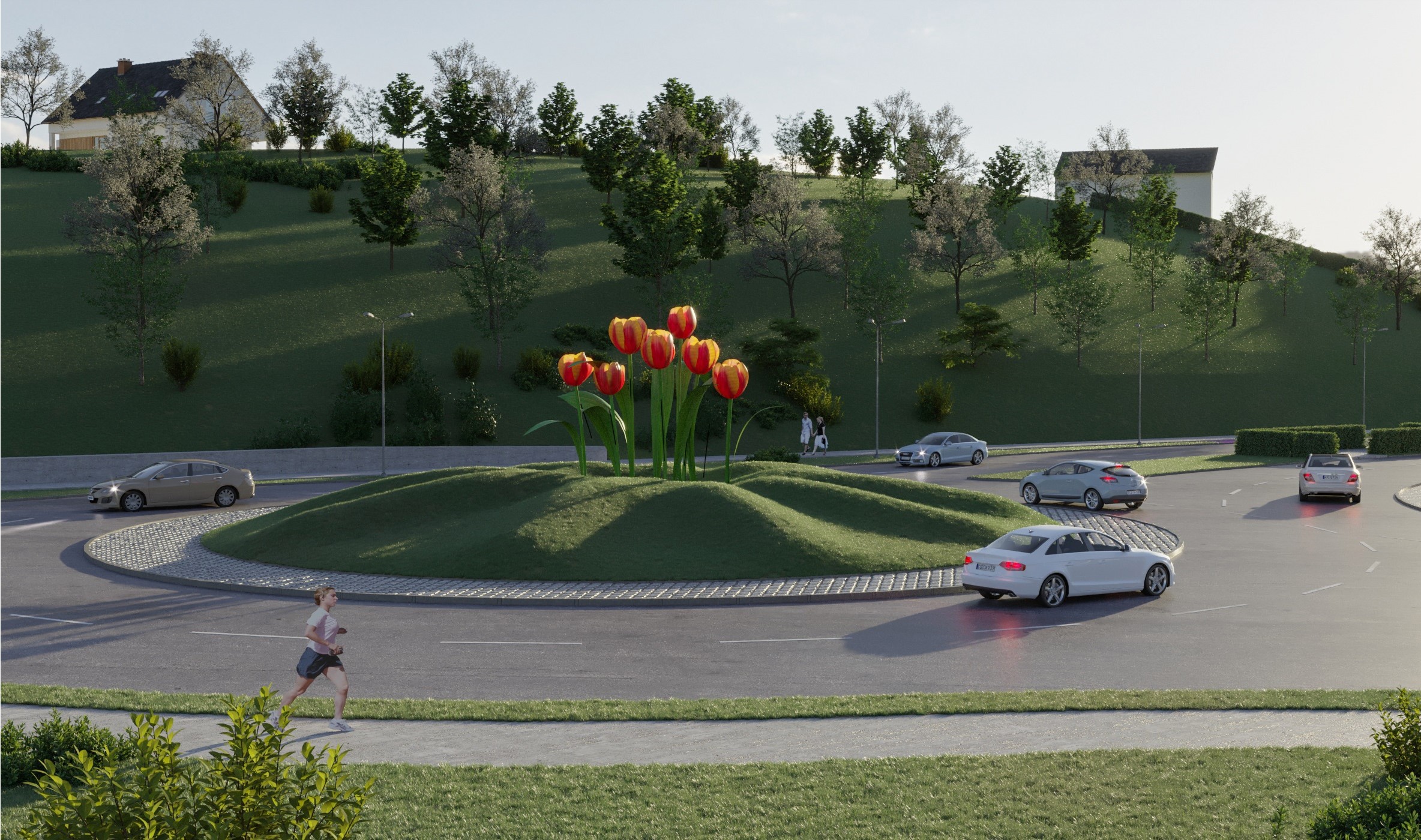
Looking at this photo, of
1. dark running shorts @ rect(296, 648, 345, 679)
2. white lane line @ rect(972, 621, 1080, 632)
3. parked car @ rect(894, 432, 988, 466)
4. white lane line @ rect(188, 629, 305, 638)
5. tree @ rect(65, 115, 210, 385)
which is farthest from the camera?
tree @ rect(65, 115, 210, 385)

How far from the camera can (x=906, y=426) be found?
2383 inches

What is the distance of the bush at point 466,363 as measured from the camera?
56.7 m

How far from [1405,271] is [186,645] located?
3829 inches

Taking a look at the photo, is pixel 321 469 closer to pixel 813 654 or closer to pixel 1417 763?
pixel 813 654

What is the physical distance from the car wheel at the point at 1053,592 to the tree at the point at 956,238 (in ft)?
199

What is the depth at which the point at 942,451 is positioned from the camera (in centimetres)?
4653

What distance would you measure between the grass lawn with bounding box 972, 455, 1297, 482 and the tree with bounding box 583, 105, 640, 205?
49003mm

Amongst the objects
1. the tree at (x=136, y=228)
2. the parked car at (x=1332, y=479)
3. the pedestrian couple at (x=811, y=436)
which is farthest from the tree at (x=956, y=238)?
the tree at (x=136, y=228)

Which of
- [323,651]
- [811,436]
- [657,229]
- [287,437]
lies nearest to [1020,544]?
[323,651]

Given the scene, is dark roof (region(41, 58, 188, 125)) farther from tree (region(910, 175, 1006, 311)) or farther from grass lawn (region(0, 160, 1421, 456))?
tree (region(910, 175, 1006, 311))

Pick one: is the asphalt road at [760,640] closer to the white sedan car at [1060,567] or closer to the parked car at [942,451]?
the white sedan car at [1060,567]

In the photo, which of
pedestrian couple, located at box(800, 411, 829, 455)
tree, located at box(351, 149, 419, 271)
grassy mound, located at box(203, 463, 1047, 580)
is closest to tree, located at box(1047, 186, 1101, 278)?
pedestrian couple, located at box(800, 411, 829, 455)

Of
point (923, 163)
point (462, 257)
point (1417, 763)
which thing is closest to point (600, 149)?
point (462, 257)

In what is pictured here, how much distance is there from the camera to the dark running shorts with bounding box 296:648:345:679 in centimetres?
1022
